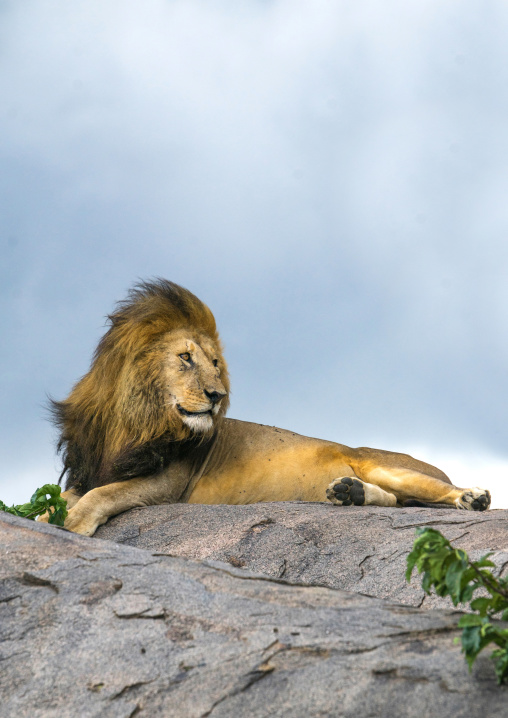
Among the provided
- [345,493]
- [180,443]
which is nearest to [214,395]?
[180,443]

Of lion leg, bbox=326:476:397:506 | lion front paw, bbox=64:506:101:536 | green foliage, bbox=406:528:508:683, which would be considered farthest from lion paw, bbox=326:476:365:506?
green foliage, bbox=406:528:508:683

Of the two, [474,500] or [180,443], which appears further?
[180,443]

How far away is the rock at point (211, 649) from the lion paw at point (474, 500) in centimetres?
309

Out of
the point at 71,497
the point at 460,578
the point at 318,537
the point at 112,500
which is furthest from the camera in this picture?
the point at 71,497

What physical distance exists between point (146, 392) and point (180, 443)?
44 cm

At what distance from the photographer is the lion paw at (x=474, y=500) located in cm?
553

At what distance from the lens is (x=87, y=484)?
6.07 meters

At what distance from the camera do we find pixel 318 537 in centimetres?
464

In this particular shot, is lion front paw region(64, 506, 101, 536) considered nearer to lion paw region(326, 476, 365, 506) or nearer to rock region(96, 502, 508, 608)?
rock region(96, 502, 508, 608)

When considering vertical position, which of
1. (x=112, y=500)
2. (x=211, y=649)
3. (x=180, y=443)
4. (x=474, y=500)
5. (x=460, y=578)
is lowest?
(x=211, y=649)

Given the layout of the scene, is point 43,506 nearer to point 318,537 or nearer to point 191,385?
point 191,385

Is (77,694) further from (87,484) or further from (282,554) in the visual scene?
(87,484)

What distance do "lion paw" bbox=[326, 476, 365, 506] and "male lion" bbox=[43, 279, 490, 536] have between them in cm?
1

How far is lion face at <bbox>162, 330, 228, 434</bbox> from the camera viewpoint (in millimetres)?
5738
